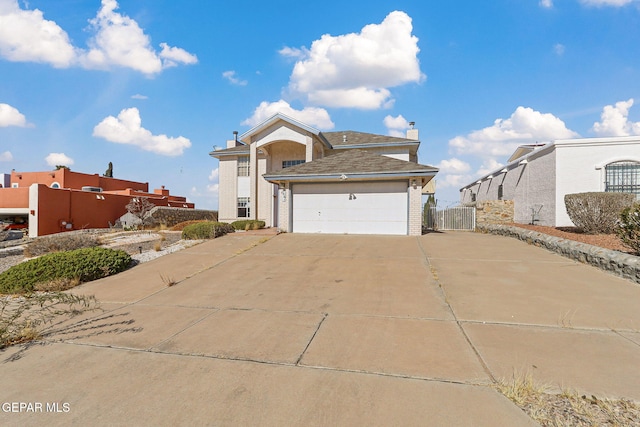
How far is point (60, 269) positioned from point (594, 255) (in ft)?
43.7

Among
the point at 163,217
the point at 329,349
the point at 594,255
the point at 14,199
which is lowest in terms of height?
the point at 329,349

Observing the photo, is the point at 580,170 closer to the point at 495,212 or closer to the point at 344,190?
the point at 495,212

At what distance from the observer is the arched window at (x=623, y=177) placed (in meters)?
13.7

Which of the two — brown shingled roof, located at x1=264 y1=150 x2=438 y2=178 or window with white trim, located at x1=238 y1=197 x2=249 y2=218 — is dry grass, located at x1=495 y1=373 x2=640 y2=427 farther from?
window with white trim, located at x1=238 y1=197 x2=249 y2=218

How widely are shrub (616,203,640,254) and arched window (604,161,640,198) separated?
8.74 metres

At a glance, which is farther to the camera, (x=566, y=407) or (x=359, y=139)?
(x=359, y=139)

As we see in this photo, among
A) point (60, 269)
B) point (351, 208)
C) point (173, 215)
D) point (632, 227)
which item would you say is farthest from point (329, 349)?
point (173, 215)

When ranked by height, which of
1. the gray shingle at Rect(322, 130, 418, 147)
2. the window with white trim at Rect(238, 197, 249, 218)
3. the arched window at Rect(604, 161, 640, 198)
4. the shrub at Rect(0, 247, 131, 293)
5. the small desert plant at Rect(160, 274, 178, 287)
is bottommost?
the small desert plant at Rect(160, 274, 178, 287)

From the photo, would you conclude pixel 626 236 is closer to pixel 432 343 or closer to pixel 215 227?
pixel 432 343

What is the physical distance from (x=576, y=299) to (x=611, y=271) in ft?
8.76

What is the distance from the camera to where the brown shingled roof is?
42.5ft

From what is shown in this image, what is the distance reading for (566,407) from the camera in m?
2.52

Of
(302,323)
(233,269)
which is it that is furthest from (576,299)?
(233,269)

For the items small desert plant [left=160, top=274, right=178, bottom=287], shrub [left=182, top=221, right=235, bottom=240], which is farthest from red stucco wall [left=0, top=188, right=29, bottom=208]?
small desert plant [left=160, top=274, right=178, bottom=287]
